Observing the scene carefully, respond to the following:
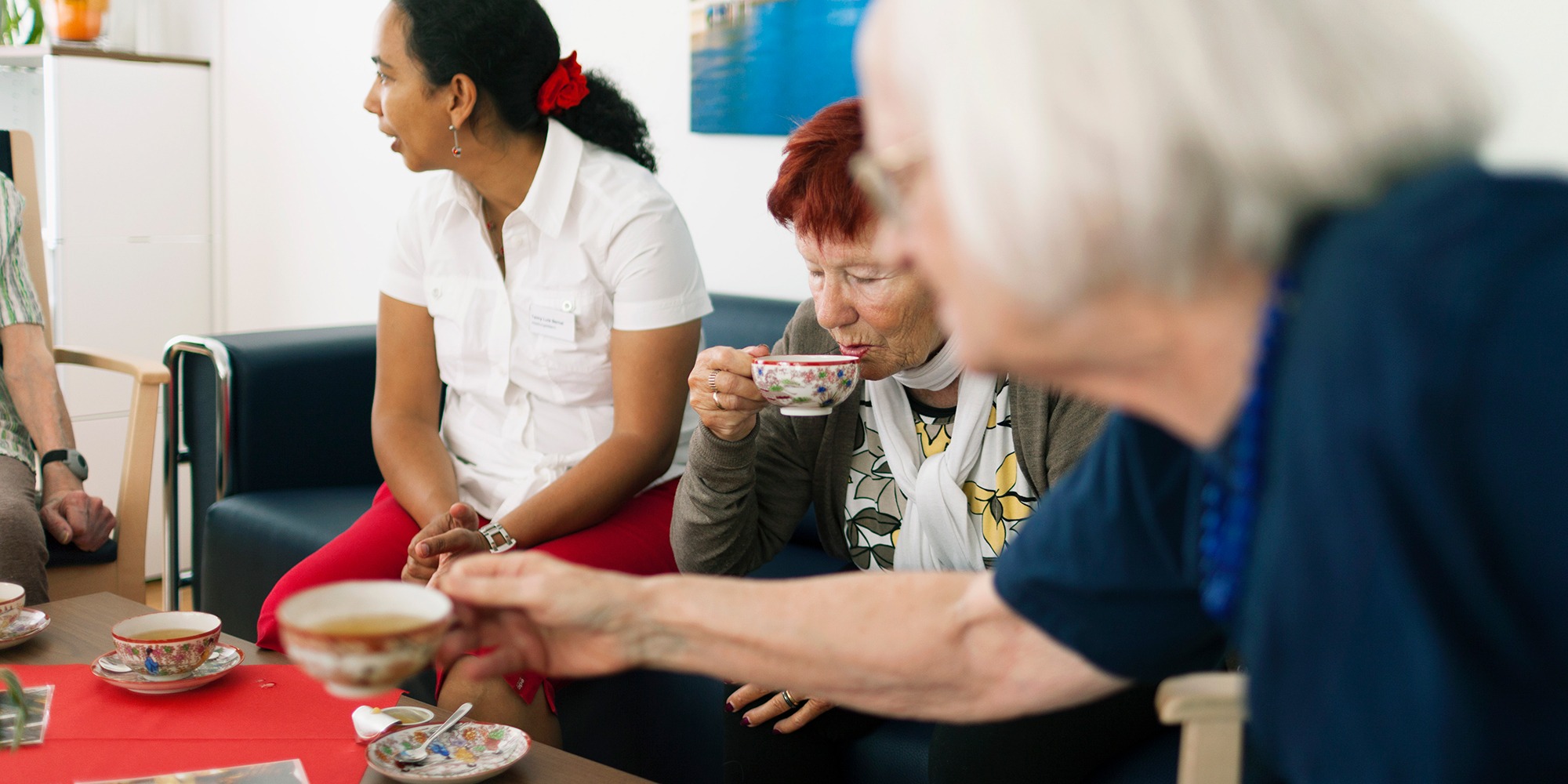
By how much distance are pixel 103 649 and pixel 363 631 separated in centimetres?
84

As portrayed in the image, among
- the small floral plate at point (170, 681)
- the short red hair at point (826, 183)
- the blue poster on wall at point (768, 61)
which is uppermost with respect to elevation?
the blue poster on wall at point (768, 61)

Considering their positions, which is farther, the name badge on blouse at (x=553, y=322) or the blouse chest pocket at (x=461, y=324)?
the blouse chest pocket at (x=461, y=324)

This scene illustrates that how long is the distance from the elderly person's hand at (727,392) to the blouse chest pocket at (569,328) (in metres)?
0.47

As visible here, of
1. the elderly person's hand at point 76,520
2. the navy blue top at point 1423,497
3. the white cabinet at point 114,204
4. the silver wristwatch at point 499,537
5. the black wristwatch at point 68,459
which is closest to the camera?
the navy blue top at point 1423,497

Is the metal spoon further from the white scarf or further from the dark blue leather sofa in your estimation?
the dark blue leather sofa

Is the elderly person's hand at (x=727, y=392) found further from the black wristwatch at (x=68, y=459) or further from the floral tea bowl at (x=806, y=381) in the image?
the black wristwatch at (x=68, y=459)

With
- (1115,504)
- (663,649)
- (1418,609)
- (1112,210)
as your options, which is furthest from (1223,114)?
(663,649)

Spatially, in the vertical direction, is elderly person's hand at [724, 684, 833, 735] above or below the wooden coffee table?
below

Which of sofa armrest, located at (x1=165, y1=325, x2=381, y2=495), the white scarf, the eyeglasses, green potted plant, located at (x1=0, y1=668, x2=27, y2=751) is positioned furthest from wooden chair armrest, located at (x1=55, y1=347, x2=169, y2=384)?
the eyeglasses

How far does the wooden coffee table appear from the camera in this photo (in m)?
1.18

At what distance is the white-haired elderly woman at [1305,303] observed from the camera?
50cm

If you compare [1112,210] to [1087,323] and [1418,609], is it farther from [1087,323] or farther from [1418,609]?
[1418,609]

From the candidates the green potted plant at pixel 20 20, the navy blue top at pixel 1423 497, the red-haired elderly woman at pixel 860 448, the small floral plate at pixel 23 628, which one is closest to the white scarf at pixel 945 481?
the red-haired elderly woman at pixel 860 448

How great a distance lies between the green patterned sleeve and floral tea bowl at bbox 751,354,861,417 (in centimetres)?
175
